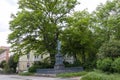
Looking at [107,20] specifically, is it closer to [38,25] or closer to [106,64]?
[38,25]

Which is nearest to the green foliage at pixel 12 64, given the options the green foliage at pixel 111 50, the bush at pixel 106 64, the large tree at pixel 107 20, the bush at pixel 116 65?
the large tree at pixel 107 20

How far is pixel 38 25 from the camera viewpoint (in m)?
43.9

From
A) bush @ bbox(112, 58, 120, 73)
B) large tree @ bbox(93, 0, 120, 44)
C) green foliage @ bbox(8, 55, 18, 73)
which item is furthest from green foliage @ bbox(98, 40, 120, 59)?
green foliage @ bbox(8, 55, 18, 73)

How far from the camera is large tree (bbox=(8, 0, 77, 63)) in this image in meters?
43.5

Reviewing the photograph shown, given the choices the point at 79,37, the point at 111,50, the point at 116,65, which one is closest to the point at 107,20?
the point at 79,37

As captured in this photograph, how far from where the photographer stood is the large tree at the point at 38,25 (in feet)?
143

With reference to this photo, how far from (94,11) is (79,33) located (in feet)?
25.0

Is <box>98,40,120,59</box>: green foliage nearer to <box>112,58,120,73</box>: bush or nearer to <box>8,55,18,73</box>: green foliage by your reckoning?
<box>112,58,120,73</box>: bush

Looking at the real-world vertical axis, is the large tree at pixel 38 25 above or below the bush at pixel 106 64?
above

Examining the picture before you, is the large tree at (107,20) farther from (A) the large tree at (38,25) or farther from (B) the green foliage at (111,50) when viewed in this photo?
(B) the green foliage at (111,50)

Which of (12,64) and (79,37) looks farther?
(12,64)

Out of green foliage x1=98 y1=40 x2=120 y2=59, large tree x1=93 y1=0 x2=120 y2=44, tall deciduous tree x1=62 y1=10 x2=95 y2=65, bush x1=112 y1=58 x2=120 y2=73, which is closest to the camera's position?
bush x1=112 y1=58 x2=120 y2=73

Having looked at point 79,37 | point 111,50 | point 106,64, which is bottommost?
point 106,64

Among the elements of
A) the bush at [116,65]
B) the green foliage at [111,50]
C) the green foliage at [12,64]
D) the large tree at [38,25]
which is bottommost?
the bush at [116,65]
